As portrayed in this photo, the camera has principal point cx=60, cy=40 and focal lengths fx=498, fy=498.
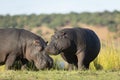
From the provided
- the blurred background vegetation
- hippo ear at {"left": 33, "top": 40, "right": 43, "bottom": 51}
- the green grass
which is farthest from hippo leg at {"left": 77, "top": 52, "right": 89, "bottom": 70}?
the blurred background vegetation

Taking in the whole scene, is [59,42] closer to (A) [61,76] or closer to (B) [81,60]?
(B) [81,60]

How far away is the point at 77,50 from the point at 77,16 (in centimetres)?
4476

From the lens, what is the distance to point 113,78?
11.1 metres

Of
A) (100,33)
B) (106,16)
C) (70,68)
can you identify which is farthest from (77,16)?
(70,68)

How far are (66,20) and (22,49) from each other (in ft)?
137

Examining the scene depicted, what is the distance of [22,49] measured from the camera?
43.5ft

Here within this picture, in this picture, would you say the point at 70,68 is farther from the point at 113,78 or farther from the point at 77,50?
the point at 113,78

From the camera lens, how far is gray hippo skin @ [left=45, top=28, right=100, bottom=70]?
1312 centimetres

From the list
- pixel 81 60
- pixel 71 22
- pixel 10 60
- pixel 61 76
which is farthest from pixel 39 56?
pixel 71 22

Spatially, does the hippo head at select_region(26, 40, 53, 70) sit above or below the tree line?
below

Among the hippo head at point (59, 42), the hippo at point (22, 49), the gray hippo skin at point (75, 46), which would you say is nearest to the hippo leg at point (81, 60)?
the gray hippo skin at point (75, 46)

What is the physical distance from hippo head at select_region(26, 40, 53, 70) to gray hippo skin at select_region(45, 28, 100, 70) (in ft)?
0.98

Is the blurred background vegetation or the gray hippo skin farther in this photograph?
the blurred background vegetation

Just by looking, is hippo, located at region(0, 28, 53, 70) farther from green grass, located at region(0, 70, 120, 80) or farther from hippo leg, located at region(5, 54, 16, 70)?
green grass, located at region(0, 70, 120, 80)
